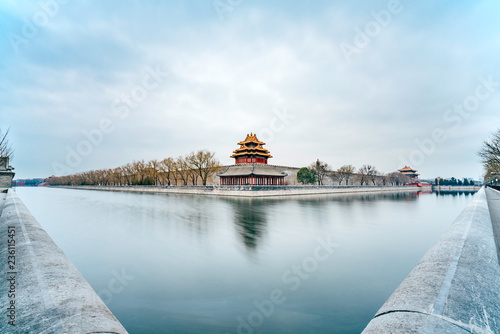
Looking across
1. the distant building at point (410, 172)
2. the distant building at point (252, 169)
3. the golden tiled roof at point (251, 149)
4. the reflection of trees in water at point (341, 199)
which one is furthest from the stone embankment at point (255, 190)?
the distant building at point (410, 172)

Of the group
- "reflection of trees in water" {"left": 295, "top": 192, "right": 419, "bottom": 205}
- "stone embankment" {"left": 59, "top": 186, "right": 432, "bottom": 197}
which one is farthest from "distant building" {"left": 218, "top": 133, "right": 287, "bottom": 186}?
"reflection of trees in water" {"left": 295, "top": 192, "right": 419, "bottom": 205}

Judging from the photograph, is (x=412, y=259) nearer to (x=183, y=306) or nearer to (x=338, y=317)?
(x=338, y=317)

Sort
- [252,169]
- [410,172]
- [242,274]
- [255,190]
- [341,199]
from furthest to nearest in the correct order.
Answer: [410,172], [252,169], [255,190], [341,199], [242,274]

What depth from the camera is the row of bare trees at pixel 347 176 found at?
169 feet

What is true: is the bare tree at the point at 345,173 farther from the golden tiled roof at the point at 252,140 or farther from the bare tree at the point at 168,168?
the bare tree at the point at 168,168

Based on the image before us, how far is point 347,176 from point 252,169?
2674cm

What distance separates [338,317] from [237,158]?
46782 millimetres

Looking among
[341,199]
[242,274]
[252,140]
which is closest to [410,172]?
[252,140]

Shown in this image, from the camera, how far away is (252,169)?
1654 inches

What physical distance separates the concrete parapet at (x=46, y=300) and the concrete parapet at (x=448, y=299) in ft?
7.02

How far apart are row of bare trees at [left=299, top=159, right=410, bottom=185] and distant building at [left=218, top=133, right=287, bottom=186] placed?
7.20 meters

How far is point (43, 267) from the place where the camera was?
2939 millimetres

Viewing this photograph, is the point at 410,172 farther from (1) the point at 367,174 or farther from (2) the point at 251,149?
(2) the point at 251,149

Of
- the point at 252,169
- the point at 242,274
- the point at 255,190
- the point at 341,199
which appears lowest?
the point at 242,274
